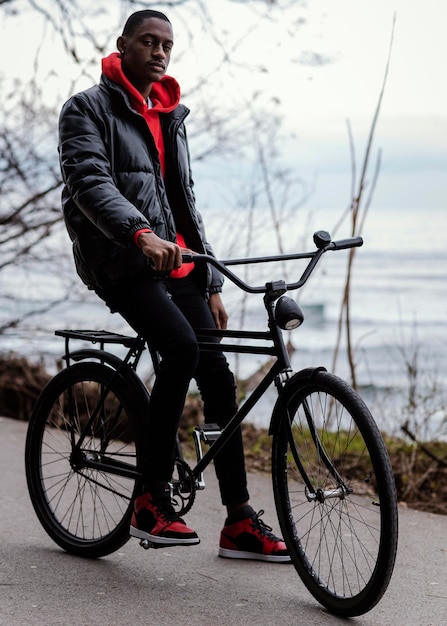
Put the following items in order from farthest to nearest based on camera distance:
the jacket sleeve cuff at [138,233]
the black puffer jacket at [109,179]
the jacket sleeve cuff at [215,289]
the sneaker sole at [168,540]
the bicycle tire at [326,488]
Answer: the jacket sleeve cuff at [215,289] < the sneaker sole at [168,540] < the black puffer jacket at [109,179] < the jacket sleeve cuff at [138,233] < the bicycle tire at [326,488]

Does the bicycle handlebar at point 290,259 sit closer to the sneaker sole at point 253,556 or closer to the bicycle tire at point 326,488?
the bicycle tire at point 326,488

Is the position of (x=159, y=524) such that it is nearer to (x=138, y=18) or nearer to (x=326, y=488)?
(x=326, y=488)

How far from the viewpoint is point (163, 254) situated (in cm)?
313

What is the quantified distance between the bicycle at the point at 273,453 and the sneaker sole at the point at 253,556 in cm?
11

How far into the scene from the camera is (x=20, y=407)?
718 cm

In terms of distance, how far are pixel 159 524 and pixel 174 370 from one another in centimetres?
58

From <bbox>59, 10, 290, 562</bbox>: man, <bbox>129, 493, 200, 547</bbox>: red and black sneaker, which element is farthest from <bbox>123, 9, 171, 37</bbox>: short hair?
<bbox>129, 493, 200, 547</bbox>: red and black sneaker

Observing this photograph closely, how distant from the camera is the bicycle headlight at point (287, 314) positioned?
3334mm

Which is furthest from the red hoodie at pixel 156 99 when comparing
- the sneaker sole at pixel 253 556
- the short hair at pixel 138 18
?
the sneaker sole at pixel 253 556

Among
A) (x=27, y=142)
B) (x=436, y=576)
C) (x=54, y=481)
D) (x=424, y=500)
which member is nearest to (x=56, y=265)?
(x=27, y=142)

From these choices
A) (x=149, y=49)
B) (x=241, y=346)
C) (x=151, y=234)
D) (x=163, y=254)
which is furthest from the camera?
(x=149, y=49)

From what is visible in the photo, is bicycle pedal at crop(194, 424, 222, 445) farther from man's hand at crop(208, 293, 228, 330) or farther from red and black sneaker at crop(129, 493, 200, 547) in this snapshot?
man's hand at crop(208, 293, 228, 330)

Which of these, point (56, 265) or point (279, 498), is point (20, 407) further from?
point (279, 498)

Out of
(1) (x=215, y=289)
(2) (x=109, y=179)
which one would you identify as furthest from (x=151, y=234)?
(1) (x=215, y=289)
